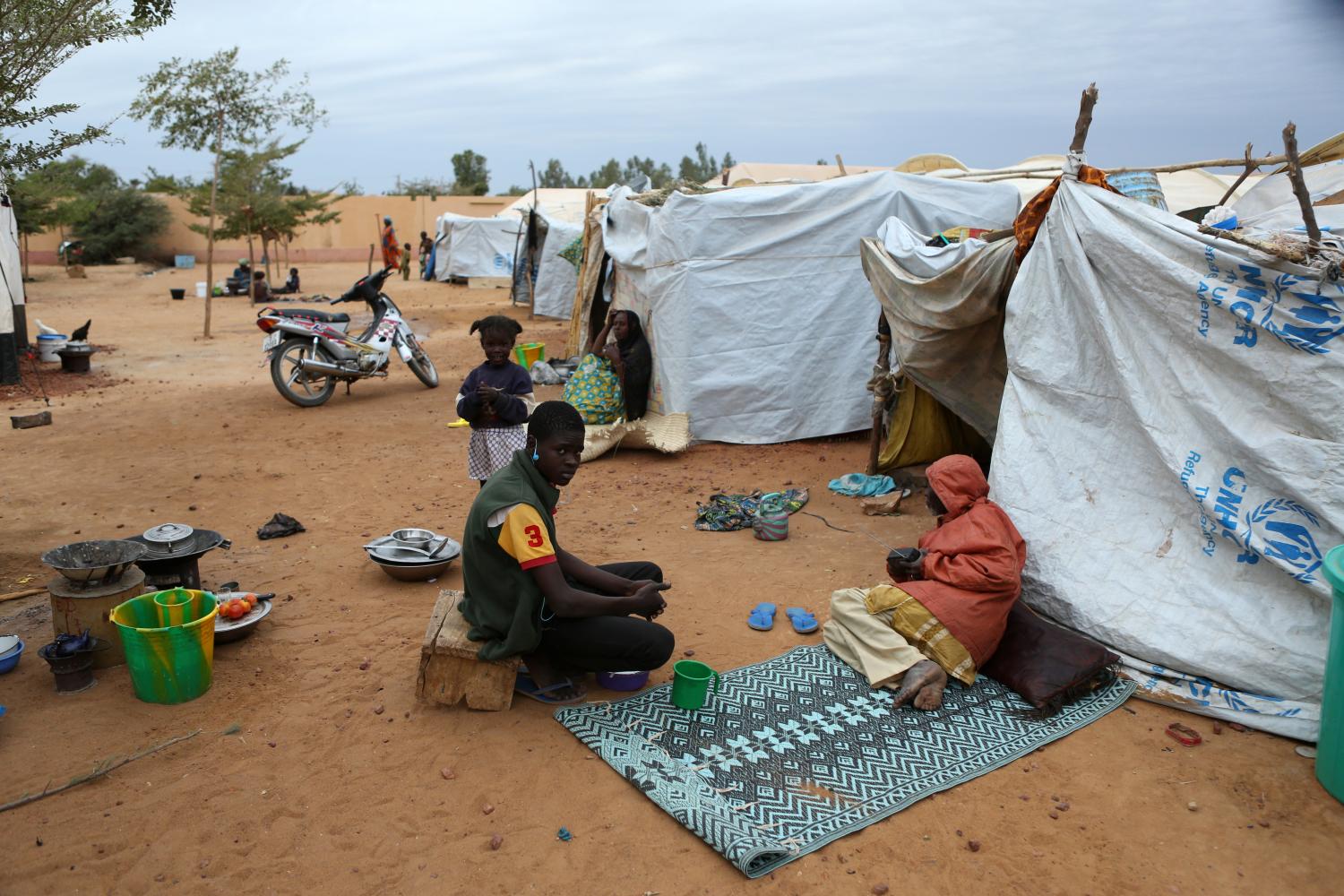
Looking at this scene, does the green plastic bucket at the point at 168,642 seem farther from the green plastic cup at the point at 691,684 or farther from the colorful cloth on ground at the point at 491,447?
the green plastic cup at the point at 691,684

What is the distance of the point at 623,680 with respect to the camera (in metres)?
3.47

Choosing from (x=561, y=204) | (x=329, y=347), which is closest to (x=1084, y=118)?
(x=329, y=347)

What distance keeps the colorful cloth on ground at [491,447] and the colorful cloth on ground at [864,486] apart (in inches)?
99.5

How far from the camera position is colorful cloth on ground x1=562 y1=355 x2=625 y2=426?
307 inches

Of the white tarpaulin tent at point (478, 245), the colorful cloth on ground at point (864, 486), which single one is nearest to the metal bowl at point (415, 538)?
the colorful cloth on ground at point (864, 486)

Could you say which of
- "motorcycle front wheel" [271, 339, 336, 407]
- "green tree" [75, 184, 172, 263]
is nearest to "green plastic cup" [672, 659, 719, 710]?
"motorcycle front wheel" [271, 339, 336, 407]

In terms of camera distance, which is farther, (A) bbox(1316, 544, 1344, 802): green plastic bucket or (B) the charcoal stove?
(B) the charcoal stove

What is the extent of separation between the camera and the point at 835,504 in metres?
6.09

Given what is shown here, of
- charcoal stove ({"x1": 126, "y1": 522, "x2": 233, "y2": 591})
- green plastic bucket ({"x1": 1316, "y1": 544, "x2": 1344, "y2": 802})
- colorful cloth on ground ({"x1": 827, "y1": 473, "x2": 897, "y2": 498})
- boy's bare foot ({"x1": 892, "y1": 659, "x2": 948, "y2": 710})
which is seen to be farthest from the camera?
colorful cloth on ground ({"x1": 827, "y1": 473, "x2": 897, "y2": 498})

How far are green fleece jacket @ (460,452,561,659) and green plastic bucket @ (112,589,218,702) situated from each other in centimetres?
107

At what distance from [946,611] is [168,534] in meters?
3.46

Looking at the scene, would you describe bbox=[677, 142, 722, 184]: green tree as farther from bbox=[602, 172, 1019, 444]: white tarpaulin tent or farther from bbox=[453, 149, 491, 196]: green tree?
bbox=[602, 172, 1019, 444]: white tarpaulin tent

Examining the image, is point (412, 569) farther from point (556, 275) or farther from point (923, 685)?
point (556, 275)

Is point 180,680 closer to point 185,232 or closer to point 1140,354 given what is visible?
point 1140,354
